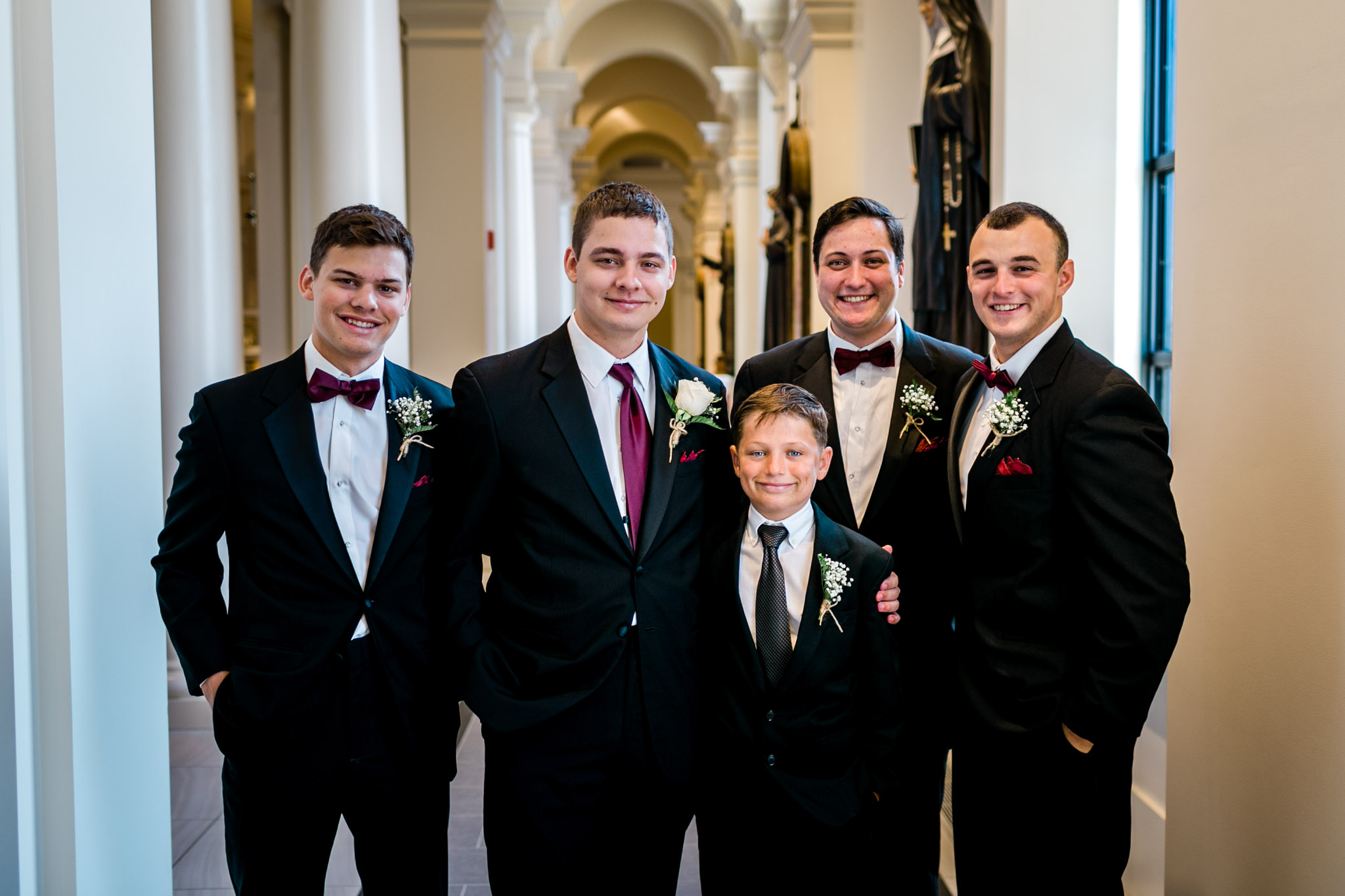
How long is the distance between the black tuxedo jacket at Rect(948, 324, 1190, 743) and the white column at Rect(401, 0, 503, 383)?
5.16m

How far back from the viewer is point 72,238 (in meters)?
1.92

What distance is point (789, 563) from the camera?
2486 millimetres

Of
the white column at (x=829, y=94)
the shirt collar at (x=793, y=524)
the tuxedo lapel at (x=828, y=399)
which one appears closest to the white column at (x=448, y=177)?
the white column at (x=829, y=94)

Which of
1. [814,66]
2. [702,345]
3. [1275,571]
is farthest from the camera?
[702,345]

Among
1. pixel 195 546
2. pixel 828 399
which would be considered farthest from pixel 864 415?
pixel 195 546

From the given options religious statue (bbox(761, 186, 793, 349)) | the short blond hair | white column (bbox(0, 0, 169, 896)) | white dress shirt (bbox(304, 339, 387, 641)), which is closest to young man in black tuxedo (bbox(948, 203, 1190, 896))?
the short blond hair

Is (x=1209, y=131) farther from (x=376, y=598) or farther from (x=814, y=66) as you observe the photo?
(x=814, y=66)

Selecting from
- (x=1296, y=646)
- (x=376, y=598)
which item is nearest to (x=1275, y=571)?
(x=1296, y=646)

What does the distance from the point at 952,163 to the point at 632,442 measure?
3.21 metres

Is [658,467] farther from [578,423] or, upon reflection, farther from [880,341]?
[880,341]

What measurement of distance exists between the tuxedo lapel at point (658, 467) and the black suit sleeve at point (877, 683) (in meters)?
0.52

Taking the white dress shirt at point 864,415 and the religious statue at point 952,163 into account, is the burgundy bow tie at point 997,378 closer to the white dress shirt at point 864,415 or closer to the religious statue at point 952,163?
the white dress shirt at point 864,415

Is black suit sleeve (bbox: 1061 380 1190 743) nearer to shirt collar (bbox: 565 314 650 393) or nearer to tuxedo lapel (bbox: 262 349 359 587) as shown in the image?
shirt collar (bbox: 565 314 650 393)

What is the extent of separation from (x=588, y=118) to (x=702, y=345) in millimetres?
7553
